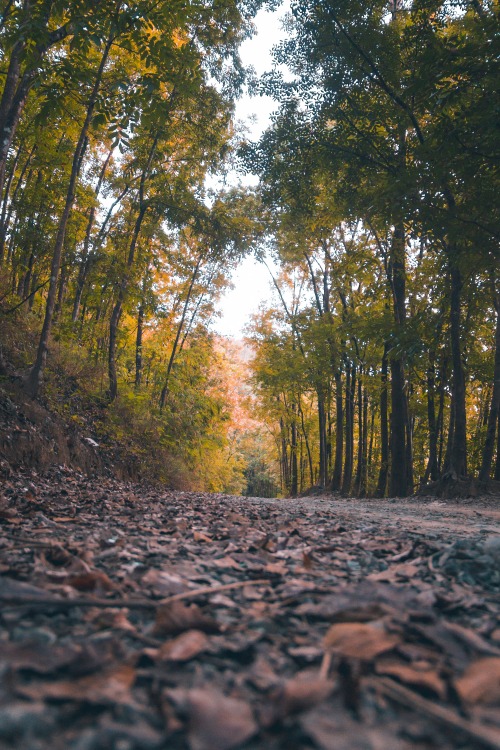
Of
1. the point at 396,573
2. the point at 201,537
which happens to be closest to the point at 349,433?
the point at 201,537

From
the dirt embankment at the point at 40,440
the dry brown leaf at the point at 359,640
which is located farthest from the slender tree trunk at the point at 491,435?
the dry brown leaf at the point at 359,640

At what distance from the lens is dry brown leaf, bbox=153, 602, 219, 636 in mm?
1370

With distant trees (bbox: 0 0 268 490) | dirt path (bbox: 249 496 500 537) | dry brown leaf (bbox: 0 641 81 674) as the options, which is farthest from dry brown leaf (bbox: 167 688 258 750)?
distant trees (bbox: 0 0 268 490)

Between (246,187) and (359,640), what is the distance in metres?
15.9

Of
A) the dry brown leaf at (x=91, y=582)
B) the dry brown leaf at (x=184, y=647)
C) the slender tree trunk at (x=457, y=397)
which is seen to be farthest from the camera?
the slender tree trunk at (x=457, y=397)

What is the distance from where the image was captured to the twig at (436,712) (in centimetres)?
90

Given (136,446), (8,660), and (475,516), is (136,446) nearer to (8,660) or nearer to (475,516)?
(475,516)

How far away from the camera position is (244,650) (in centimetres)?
128

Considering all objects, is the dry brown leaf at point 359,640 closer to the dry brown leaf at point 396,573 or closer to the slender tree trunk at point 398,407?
the dry brown leaf at point 396,573

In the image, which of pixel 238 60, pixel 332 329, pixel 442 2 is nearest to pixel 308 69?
pixel 238 60

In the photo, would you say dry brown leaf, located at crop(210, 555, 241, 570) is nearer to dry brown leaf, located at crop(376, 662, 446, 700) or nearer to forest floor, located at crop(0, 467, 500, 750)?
forest floor, located at crop(0, 467, 500, 750)

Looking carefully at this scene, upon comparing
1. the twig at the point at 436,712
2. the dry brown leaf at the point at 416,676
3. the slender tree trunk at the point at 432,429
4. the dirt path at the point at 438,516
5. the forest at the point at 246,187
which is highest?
the forest at the point at 246,187

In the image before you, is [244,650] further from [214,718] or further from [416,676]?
[416,676]

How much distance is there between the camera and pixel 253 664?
1206 mm
